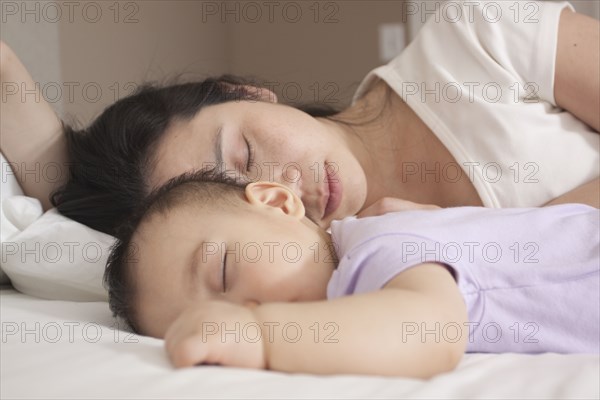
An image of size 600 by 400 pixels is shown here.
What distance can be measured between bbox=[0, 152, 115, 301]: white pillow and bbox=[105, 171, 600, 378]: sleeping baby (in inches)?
13.4

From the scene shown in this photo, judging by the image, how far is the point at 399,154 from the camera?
62.4 inches

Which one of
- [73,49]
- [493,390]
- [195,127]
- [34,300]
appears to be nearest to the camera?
[493,390]

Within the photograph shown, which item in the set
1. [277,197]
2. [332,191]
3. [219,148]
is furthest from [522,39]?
[277,197]

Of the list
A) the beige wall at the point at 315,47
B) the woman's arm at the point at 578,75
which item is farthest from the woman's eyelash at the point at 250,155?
the beige wall at the point at 315,47

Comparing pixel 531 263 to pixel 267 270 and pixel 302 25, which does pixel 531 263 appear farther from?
pixel 302 25

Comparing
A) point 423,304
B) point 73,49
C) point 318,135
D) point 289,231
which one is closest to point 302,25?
point 73,49

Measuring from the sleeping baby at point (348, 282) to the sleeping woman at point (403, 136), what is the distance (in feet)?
1.27

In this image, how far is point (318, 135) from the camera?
4.72 feet

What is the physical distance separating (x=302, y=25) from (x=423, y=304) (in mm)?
2994

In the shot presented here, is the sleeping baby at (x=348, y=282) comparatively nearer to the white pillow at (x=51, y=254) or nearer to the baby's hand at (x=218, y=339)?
the baby's hand at (x=218, y=339)

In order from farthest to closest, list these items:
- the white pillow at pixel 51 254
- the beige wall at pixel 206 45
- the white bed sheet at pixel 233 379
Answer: the beige wall at pixel 206 45
the white pillow at pixel 51 254
the white bed sheet at pixel 233 379

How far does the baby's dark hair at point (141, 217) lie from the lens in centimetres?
92

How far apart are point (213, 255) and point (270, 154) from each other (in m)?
0.56

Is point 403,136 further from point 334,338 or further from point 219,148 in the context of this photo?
point 334,338
